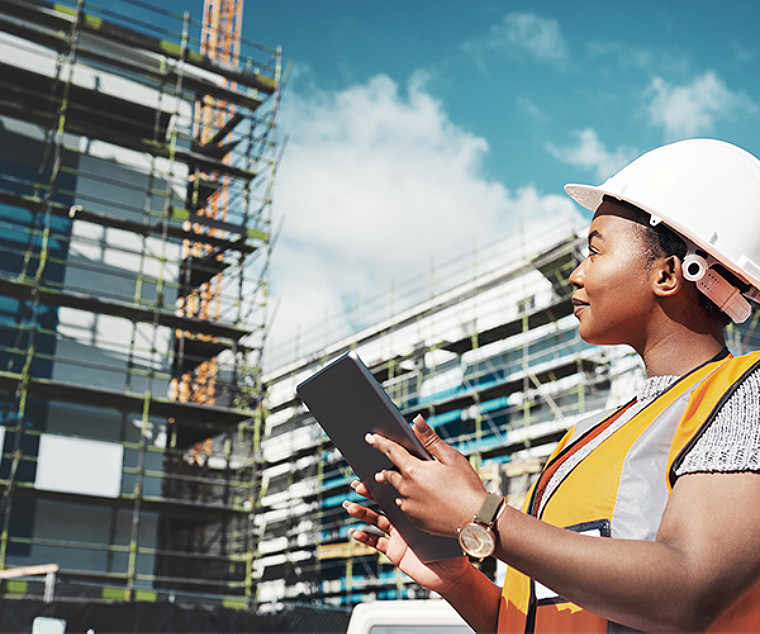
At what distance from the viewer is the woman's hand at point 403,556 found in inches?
47.4

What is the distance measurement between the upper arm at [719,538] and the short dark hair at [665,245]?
13.9 inches

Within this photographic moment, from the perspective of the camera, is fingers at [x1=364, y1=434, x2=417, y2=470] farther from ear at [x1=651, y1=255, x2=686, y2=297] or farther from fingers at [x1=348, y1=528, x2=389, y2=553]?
ear at [x1=651, y1=255, x2=686, y2=297]

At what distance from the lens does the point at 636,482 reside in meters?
0.97

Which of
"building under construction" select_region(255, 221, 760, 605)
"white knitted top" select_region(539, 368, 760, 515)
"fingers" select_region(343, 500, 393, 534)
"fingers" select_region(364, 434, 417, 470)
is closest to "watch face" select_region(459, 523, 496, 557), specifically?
"fingers" select_region(364, 434, 417, 470)

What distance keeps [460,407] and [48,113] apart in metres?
11.5

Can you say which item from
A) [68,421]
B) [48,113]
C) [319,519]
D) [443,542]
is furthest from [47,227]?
[443,542]

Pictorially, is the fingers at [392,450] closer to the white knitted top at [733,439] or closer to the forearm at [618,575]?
the forearm at [618,575]

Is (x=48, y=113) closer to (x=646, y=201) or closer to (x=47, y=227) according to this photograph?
(x=47, y=227)

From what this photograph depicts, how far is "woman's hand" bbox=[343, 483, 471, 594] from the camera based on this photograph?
3.95 feet

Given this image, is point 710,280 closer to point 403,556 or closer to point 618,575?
point 618,575

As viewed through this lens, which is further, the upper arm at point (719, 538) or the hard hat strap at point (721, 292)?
the hard hat strap at point (721, 292)

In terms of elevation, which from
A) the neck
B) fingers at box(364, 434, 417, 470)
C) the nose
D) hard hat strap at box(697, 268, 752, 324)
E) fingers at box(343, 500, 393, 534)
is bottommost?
fingers at box(343, 500, 393, 534)

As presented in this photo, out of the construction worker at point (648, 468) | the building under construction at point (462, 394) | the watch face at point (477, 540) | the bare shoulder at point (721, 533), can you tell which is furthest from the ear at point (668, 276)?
the building under construction at point (462, 394)

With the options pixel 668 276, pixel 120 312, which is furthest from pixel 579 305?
pixel 120 312
